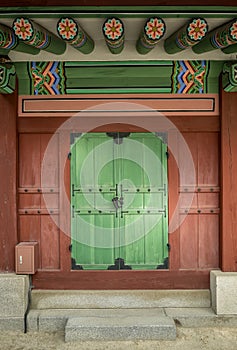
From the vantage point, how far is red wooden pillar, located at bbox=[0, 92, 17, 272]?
5.16 meters

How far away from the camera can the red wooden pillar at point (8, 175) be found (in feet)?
16.9

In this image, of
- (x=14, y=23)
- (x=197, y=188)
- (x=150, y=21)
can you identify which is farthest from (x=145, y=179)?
(x=14, y=23)

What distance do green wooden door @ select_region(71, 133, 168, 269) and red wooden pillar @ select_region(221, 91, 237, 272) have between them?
0.72 meters

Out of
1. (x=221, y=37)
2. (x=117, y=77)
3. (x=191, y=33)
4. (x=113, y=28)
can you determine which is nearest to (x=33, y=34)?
(x=113, y=28)

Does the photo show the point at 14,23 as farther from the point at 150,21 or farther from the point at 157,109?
the point at 157,109

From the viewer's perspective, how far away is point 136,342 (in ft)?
15.0

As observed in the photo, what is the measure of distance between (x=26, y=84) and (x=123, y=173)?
162 cm

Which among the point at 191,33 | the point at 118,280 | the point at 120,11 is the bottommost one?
the point at 118,280

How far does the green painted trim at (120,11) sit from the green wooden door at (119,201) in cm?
172

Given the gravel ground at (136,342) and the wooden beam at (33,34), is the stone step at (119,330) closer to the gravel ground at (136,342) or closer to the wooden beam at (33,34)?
the gravel ground at (136,342)

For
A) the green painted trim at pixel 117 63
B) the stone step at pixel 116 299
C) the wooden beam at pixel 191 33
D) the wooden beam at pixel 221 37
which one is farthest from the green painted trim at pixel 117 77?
Answer: the stone step at pixel 116 299

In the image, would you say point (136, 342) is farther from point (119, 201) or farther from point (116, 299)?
point (119, 201)

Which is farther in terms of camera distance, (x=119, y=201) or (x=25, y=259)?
(x=119, y=201)

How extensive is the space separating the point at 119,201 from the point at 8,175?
1.39 meters
